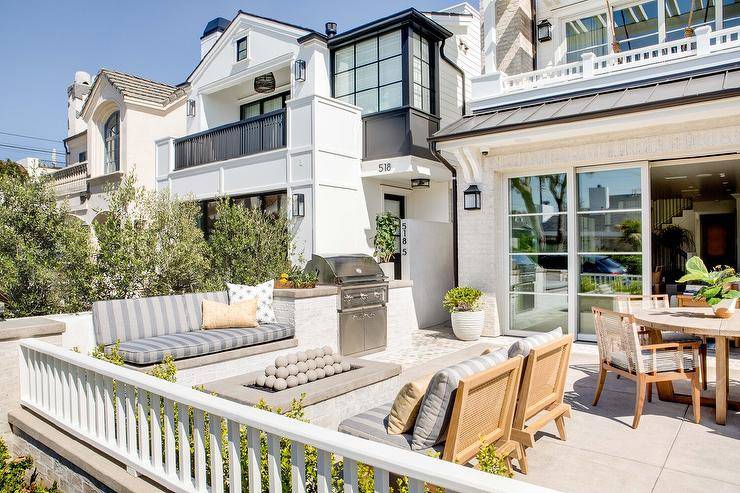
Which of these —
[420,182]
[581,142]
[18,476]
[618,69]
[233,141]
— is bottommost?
[18,476]

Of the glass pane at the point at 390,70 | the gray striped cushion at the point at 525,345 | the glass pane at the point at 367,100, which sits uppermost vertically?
the glass pane at the point at 390,70

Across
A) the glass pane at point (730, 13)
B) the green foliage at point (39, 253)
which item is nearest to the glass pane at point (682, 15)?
the glass pane at point (730, 13)

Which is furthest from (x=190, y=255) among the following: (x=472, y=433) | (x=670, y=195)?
(x=670, y=195)

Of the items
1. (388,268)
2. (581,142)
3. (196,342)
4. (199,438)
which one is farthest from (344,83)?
(199,438)

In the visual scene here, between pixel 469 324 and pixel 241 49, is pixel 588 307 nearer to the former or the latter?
pixel 469 324

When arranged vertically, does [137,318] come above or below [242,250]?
below

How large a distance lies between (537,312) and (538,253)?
3.30ft

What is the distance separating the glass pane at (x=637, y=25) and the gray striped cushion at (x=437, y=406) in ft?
28.5

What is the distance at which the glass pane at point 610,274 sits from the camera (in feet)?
24.5

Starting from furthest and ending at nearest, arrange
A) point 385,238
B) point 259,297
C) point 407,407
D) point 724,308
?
point 385,238 < point 259,297 < point 724,308 < point 407,407

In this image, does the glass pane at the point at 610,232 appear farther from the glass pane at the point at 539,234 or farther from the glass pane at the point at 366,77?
the glass pane at the point at 366,77

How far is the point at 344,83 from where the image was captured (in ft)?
35.1

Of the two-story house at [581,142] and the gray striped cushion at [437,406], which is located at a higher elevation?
the two-story house at [581,142]

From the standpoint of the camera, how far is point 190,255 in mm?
7000
